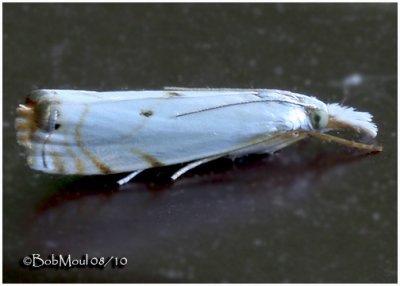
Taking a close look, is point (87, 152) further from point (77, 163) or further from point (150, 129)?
point (150, 129)

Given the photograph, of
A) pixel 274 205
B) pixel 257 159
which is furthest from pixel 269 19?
pixel 274 205

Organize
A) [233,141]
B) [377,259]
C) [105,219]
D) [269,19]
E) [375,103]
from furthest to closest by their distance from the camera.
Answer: [269,19] → [375,103] → [233,141] → [105,219] → [377,259]

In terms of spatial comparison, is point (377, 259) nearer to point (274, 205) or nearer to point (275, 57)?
point (274, 205)

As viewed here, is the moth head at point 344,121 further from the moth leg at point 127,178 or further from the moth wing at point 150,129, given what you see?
the moth leg at point 127,178

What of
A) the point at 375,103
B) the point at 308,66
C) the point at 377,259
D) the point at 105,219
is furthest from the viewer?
the point at 308,66

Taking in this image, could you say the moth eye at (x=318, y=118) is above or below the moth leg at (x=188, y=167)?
above

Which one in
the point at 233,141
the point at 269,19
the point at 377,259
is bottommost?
the point at 377,259

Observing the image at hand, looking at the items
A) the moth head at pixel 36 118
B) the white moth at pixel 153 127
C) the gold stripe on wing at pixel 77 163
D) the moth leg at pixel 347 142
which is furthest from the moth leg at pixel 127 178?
the moth leg at pixel 347 142

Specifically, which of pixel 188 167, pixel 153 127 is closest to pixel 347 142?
pixel 188 167
